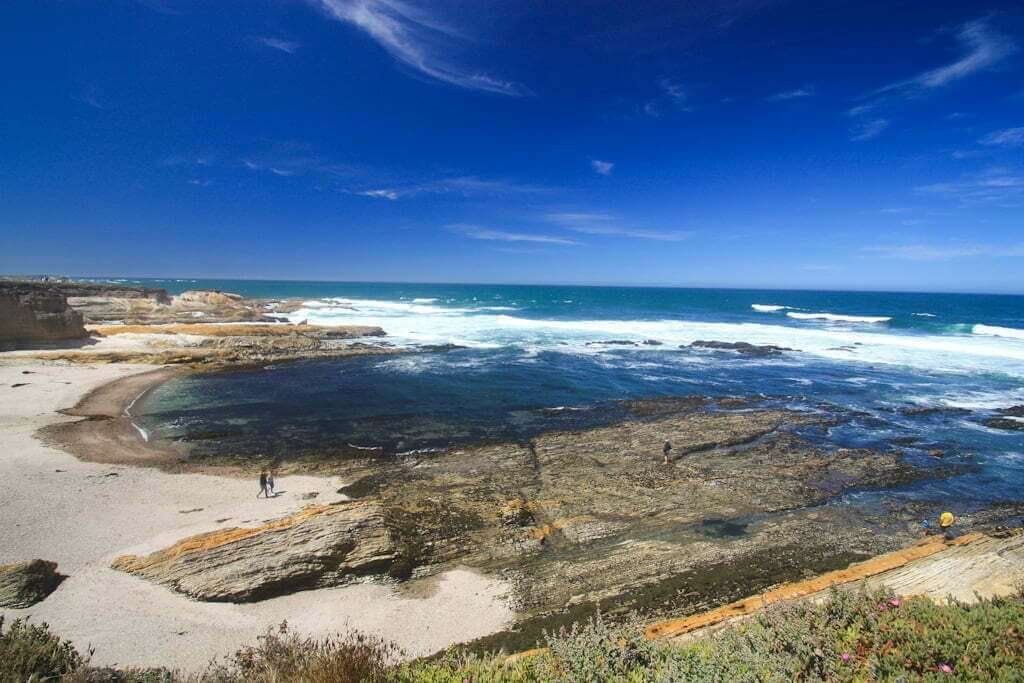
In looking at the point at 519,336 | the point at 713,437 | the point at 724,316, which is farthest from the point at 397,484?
the point at 724,316

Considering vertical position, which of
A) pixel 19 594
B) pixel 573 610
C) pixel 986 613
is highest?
pixel 986 613

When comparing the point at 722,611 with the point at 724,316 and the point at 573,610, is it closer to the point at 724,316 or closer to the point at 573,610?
the point at 573,610

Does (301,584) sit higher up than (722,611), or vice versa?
(722,611)

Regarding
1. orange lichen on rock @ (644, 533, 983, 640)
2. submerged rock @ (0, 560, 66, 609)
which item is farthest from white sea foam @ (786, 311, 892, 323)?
submerged rock @ (0, 560, 66, 609)

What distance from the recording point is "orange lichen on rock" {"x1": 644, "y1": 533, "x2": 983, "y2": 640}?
725cm

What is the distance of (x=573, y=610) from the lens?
9.10 m

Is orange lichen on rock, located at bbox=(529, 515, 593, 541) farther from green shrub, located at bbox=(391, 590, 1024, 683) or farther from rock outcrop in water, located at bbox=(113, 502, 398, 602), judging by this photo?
green shrub, located at bbox=(391, 590, 1024, 683)

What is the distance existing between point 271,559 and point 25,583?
13.8 feet

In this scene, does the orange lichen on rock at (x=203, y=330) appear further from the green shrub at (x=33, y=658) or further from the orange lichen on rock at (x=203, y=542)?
the green shrub at (x=33, y=658)

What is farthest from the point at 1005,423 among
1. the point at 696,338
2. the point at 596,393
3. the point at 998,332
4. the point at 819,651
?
the point at 998,332

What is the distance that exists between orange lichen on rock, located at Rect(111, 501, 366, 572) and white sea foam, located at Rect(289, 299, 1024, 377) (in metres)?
29.2

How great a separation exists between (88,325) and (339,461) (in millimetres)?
41751

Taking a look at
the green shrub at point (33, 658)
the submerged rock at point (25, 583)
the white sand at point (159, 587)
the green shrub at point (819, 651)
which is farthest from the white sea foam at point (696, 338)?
the green shrub at point (33, 658)

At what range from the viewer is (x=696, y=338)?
4853cm
